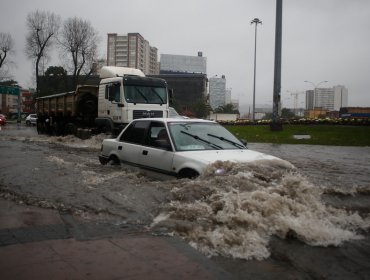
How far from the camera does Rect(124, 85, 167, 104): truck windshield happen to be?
16172 millimetres

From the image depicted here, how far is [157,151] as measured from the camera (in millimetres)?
7273

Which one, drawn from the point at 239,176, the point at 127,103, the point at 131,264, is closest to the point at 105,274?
the point at 131,264

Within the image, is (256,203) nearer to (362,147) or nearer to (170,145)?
(170,145)

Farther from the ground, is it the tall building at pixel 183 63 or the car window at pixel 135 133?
the tall building at pixel 183 63

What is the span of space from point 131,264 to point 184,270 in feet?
1.61

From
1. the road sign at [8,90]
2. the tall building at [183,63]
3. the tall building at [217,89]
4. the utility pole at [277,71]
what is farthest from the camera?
the tall building at [217,89]

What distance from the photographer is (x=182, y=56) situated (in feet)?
463

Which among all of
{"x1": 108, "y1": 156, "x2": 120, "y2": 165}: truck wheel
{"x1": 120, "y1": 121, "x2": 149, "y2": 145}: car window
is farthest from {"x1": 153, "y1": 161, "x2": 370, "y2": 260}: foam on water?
{"x1": 108, "y1": 156, "x2": 120, "y2": 165}: truck wheel

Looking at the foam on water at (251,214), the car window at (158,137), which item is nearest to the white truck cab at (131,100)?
the car window at (158,137)

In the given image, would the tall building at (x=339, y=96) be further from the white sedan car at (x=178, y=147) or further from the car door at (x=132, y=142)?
the white sedan car at (x=178, y=147)

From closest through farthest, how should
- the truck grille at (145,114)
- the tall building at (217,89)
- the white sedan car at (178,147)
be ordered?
the white sedan car at (178,147)
the truck grille at (145,114)
the tall building at (217,89)

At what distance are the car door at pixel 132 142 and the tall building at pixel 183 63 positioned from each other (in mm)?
129534

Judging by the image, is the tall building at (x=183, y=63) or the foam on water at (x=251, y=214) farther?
the tall building at (x=183, y=63)

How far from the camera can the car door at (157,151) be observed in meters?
6.94
